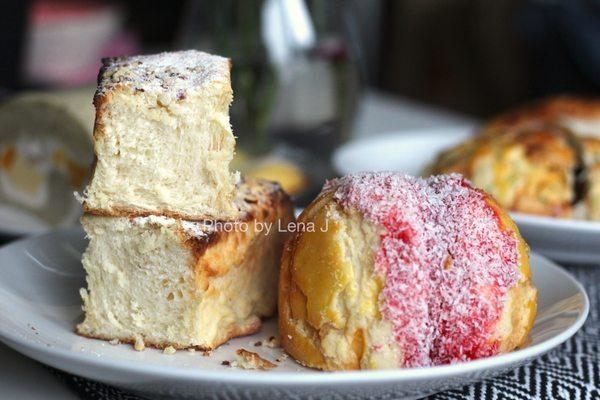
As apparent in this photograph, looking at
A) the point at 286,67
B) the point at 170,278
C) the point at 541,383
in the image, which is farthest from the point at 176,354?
the point at 286,67

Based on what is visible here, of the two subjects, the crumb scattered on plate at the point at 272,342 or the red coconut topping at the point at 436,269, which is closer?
the red coconut topping at the point at 436,269

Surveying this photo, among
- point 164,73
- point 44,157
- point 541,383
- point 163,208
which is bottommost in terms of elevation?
point 541,383

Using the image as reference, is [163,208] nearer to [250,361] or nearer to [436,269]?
[250,361]

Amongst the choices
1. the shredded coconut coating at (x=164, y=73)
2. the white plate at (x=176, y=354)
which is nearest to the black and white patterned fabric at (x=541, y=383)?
the white plate at (x=176, y=354)

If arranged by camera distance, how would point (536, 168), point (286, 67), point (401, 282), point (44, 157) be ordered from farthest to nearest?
point (286, 67) → point (44, 157) → point (536, 168) → point (401, 282)

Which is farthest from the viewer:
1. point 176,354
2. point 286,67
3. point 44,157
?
point 286,67

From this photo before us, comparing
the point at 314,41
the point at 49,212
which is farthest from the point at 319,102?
the point at 49,212

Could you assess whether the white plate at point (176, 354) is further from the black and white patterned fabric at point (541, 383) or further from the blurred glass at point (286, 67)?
the blurred glass at point (286, 67)

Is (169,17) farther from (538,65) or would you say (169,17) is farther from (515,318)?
(515,318)
